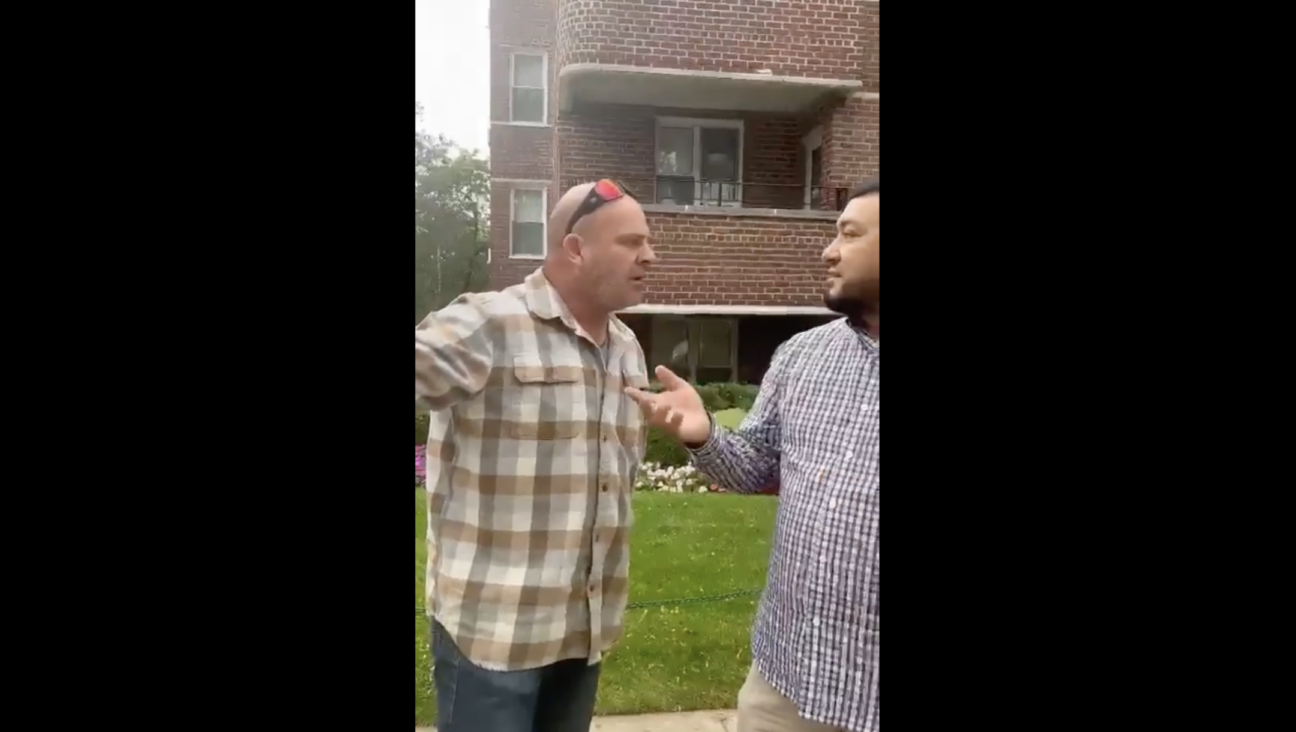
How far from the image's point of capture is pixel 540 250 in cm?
101

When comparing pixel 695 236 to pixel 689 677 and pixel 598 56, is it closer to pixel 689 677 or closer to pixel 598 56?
pixel 598 56

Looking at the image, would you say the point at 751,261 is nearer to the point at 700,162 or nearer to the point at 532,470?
the point at 700,162

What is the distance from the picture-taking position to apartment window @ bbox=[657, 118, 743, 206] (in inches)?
41.5

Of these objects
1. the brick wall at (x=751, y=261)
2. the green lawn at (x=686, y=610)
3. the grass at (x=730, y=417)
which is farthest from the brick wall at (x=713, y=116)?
the green lawn at (x=686, y=610)

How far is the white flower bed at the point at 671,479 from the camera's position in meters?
1.04

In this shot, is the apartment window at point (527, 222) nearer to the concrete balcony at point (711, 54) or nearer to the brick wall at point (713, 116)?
the brick wall at point (713, 116)

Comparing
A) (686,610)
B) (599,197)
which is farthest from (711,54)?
(686,610)

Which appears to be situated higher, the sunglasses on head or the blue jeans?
the sunglasses on head

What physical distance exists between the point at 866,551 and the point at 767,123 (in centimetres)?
54

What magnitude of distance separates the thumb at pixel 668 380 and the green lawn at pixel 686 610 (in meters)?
0.13

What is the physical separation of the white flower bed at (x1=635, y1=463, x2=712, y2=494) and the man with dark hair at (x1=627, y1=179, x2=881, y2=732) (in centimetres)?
2

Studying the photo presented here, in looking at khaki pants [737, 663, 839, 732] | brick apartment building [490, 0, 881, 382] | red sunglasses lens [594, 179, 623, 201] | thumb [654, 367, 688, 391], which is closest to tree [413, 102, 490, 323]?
brick apartment building [490, 0, 881, 382]

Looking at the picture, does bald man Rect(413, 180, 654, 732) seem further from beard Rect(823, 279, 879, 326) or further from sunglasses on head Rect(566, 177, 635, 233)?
beard Rect(823, 279, 879, 326)

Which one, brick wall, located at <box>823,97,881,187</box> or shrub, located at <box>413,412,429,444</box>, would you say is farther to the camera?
brick wall, located at <box>823,97,881,187</box>
